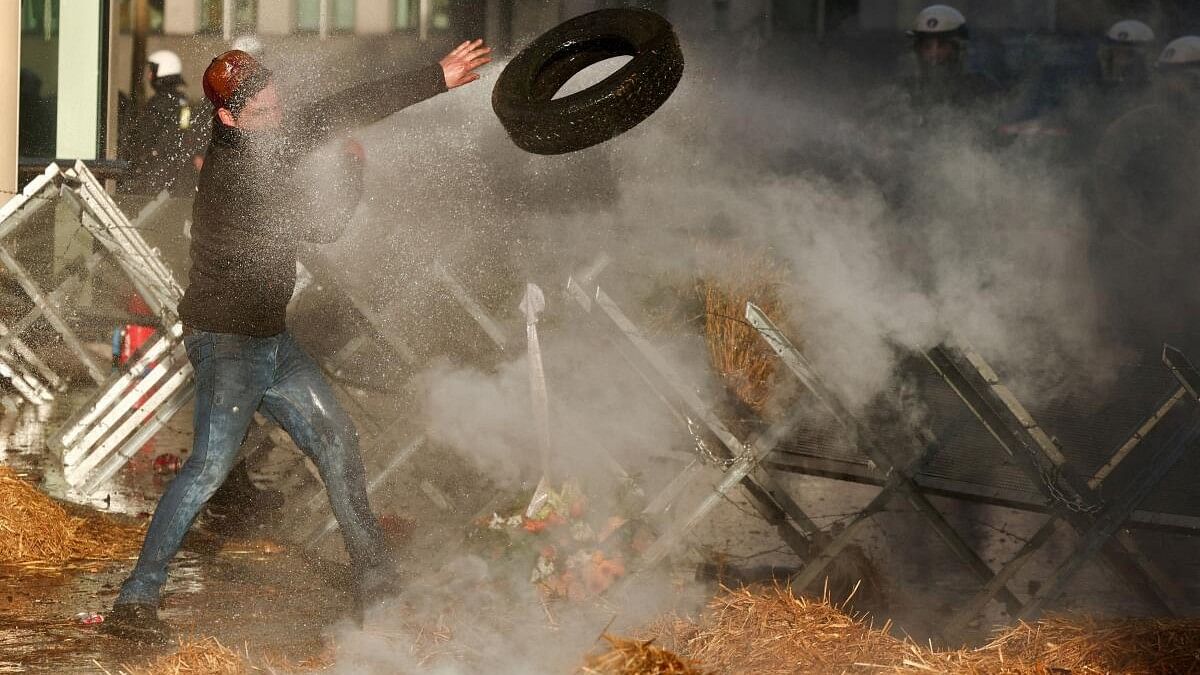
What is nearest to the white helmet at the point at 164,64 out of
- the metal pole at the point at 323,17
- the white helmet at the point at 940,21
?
the metal pole at the point at 323,17

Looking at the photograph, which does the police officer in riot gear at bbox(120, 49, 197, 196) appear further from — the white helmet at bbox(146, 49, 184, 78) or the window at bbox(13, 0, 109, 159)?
the window at bbox(13, 0, 109, 159)

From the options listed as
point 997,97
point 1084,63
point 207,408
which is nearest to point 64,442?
point 207,408

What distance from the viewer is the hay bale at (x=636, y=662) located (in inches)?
138

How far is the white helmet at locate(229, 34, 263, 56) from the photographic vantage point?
50.0ft

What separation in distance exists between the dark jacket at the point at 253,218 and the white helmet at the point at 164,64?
11.6 metres

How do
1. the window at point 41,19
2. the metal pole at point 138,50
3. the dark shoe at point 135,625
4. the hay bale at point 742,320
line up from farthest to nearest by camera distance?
the metal pole at point 138,50 < the window at point 41,19 < the hay bale at point 742,320 < the dark shoe at point 135,625

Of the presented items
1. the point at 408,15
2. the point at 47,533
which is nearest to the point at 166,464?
the point at 47,533

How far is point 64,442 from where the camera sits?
7242 mm

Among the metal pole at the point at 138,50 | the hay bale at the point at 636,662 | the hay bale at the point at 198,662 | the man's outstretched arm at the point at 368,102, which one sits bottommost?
the metal pole at the point at 138,50

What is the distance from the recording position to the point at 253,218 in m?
5.04

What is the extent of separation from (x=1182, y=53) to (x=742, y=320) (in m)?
9.75

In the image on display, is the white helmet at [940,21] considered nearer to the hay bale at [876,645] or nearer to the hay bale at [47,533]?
the hay bale at [47,533]

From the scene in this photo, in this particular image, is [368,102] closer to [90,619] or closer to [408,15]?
[90,619]

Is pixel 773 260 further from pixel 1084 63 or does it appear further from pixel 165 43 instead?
pixel 165 43
